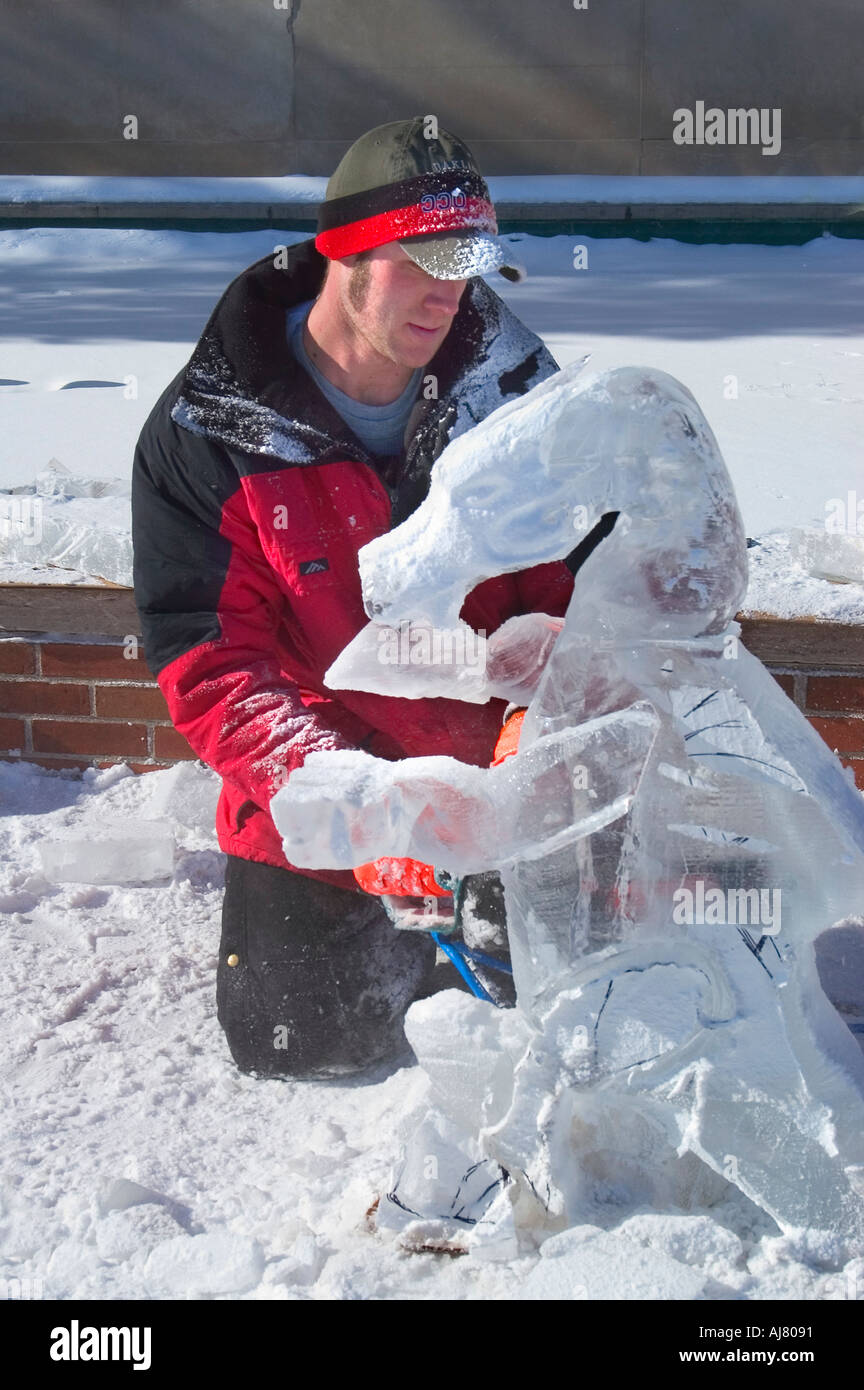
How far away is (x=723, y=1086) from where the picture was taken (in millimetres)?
1599

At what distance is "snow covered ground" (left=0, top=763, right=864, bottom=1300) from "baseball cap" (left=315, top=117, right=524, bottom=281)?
1.16 m

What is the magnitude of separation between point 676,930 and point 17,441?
104 inches

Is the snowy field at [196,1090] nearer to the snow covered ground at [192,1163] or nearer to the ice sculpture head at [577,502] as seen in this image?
the snow covered ground at [192,1163]

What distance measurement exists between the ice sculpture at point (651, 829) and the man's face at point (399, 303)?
52 cm

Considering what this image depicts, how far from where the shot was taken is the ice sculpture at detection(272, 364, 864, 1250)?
61.1 inches

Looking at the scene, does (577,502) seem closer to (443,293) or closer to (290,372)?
(443,293)

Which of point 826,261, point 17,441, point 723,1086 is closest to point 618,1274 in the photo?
point 723,1086

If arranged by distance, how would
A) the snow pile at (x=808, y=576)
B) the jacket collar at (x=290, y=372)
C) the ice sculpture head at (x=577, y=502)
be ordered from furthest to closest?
the snow pile at (x=808, y=576) → the jacket collar at (x=290, y=372) → the ice sculpture head at (x=577, y=502)

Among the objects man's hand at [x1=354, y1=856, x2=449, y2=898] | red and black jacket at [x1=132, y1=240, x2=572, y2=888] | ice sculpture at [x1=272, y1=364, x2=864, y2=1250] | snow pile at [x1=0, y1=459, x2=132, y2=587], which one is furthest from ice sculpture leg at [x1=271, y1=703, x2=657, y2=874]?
snow pile at [x1=0, y1=459, x2=132, y2=587]

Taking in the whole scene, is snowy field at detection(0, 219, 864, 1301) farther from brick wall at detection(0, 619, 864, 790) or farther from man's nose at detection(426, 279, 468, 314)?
man's nose at detection(426, 279, 468, 314)

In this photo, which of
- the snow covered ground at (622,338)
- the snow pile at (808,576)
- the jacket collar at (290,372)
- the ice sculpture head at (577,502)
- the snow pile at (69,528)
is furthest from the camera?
the snow covered ground at (622,338)

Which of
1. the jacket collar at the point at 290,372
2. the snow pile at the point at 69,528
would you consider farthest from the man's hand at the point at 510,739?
the snow pile at the point at 69,528

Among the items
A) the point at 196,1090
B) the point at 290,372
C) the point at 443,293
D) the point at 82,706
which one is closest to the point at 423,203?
the point at 443,293

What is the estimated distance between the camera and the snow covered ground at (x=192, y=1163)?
159cm
